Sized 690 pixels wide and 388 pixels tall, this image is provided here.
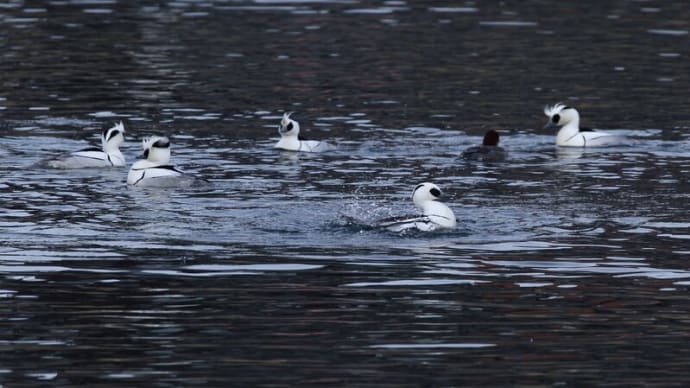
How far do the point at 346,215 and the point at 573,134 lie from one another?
30.1 ft

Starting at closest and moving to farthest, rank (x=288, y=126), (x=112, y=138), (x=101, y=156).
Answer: (x=101, y=156)
(x=112, y=138)
(x=288, y=126)

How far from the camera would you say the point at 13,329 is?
13.3m

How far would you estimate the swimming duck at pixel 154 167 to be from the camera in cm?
2270

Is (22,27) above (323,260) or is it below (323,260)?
above

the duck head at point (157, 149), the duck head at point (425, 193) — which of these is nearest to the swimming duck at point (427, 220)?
the duck head at point (425, 193)

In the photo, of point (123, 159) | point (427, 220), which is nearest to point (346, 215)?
point (427, 220)

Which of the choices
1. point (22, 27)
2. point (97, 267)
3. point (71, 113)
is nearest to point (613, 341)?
point (97, 267)

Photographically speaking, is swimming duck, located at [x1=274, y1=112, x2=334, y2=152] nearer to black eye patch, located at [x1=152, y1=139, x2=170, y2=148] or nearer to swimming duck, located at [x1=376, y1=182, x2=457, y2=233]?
black eye patch, located at [x1=152, y1=139, x2=170, y2=148]

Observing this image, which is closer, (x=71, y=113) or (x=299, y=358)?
(x=299, y=358)

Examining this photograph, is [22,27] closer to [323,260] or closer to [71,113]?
[71,113]

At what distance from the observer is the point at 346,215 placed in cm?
1917

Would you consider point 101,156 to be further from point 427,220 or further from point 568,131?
point 568,131

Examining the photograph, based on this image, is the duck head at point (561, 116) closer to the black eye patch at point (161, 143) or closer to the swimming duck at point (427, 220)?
the black eye patch at point (161, 143)

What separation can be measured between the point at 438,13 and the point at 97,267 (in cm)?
3175
